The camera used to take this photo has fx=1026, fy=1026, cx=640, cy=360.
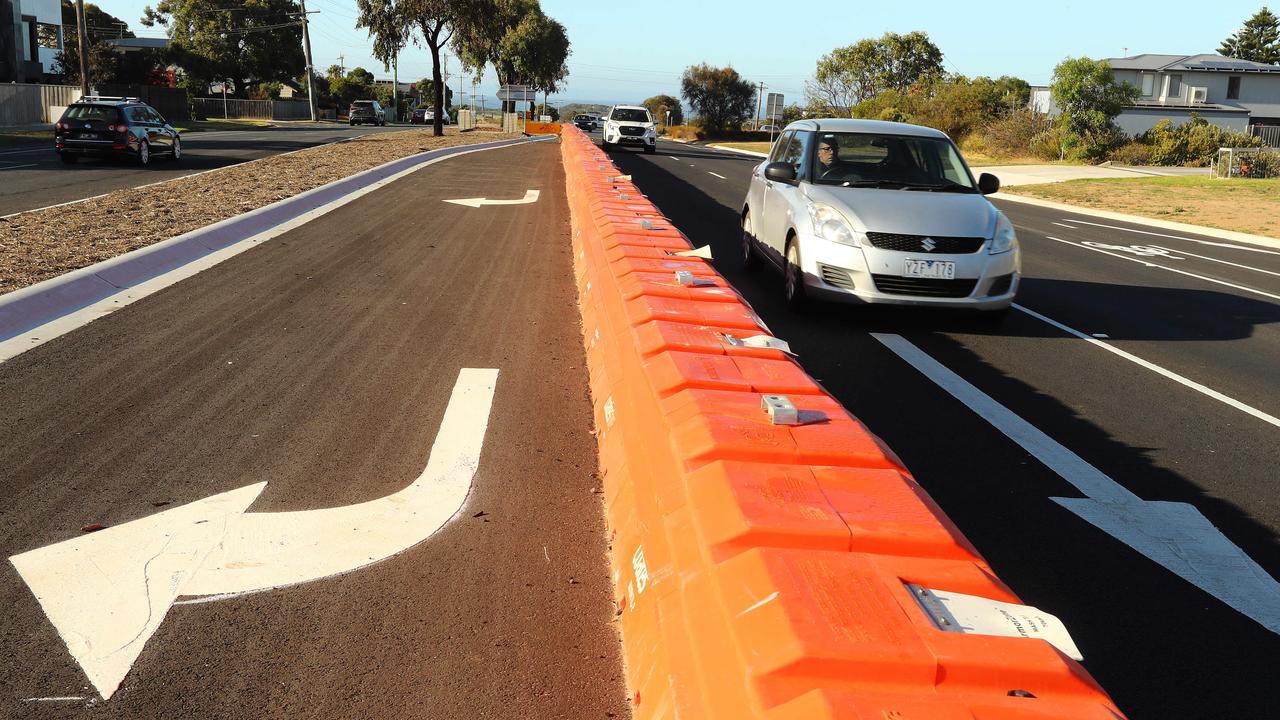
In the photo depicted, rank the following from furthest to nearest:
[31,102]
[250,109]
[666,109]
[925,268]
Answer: [666,109], [250,109], [31,102], [925,268]

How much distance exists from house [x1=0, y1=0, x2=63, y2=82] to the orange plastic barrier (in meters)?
53.4

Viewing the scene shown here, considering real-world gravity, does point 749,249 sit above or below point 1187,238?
above

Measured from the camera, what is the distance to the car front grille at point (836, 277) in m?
8.84

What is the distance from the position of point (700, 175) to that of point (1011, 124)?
81.0 ft

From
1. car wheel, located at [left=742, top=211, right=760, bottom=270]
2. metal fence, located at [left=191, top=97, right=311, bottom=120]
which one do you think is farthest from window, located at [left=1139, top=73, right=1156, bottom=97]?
car wheel, located at [left=742, top=211, right=760, bottom=270]

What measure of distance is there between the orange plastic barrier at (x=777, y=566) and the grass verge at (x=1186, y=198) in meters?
20.5

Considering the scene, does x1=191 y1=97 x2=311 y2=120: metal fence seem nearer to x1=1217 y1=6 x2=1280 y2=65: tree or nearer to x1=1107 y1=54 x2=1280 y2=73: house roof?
x1=1107 y1=54 x2=1280 y2=73: house roof

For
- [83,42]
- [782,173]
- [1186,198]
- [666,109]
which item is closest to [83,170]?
[782,173]

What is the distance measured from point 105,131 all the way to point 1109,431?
75.6 ft

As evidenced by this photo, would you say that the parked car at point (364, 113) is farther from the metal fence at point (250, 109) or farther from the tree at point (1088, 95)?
the tree at point (1088, 95)

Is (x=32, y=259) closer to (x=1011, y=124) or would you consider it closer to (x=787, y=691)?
(x=787, y=691)

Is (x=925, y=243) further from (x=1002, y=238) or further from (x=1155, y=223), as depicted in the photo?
(x=1155, y=223)

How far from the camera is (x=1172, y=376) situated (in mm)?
8000

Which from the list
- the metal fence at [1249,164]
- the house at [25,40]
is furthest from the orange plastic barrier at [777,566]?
the house at [25,40]
